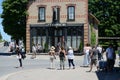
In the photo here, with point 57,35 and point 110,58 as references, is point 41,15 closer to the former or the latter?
point 57,35

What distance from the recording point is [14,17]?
5444cm

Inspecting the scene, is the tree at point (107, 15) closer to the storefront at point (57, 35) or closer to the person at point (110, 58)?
the storefront at point (57, 35)

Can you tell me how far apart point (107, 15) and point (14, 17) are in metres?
26.7

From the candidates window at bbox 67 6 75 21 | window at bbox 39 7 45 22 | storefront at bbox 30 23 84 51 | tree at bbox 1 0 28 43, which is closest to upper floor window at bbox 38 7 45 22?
window at bbox 39 7 45 22

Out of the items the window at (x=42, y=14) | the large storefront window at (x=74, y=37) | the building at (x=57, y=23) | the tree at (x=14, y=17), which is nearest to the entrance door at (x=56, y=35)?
the building at (x=57, y=23)

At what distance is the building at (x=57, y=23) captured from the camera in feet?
171

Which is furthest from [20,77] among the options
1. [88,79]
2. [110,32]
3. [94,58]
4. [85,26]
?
[110,32]

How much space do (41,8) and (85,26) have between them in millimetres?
6258

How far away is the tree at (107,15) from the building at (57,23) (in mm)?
23659

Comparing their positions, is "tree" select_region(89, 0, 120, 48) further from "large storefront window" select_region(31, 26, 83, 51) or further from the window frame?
the window frame

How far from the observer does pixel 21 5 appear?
2140 inches

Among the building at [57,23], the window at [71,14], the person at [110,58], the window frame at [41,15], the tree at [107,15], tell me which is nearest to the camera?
the person at [110,58]

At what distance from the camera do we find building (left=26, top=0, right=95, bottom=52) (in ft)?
171

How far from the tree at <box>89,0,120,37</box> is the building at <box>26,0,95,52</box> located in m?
23.7
